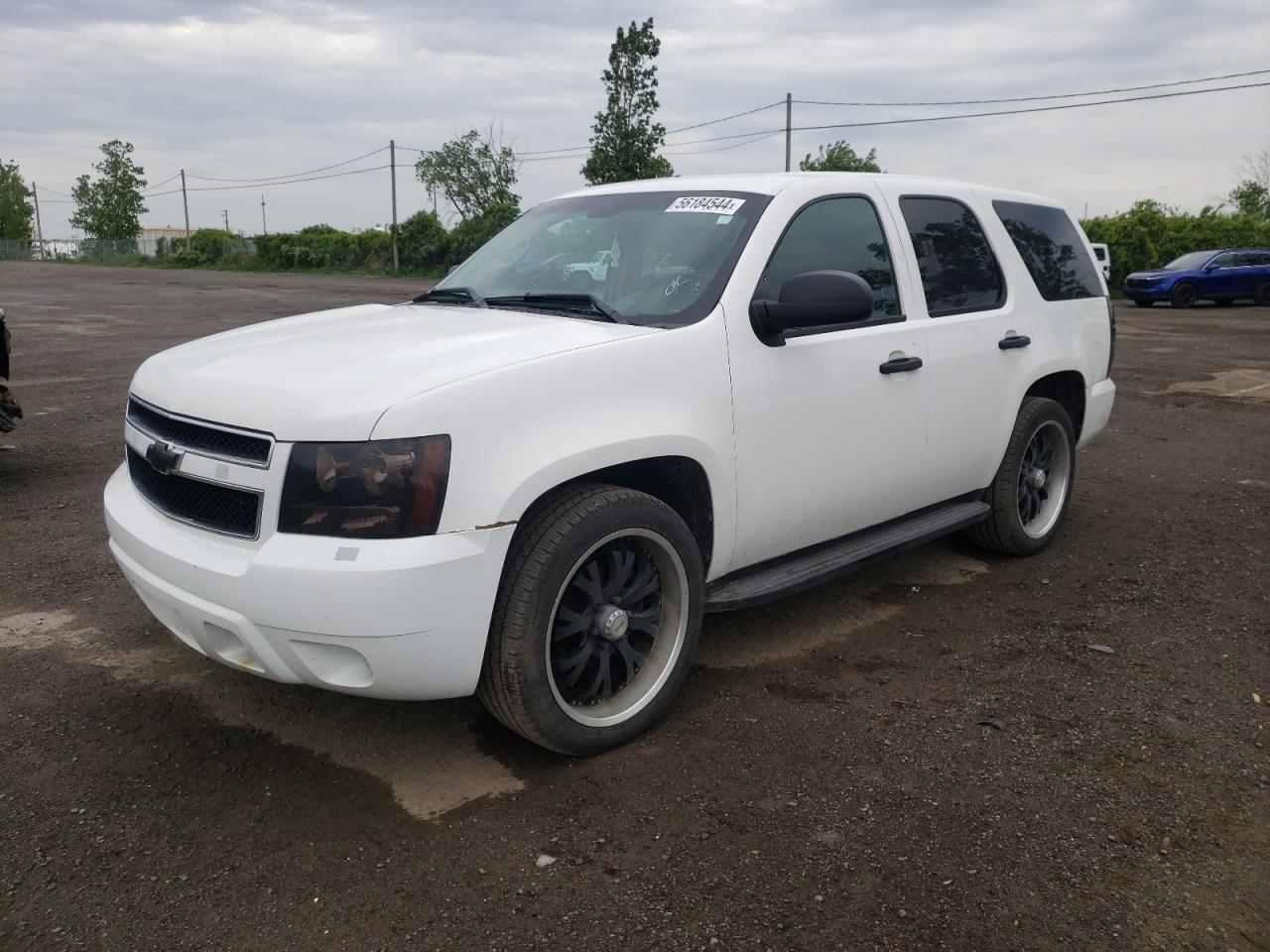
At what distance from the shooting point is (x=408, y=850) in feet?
9.42

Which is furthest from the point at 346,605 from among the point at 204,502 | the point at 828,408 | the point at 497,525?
the point at 828,408

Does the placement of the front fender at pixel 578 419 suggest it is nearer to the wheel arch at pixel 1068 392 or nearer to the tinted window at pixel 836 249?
the tinted window at pixel 836 249

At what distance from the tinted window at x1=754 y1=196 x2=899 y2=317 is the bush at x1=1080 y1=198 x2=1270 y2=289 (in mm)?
29232

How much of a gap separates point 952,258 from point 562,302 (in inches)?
75.1

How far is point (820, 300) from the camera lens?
350 cm

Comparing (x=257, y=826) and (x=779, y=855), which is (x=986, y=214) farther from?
(x=257, y=826)

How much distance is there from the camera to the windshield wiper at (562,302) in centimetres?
363

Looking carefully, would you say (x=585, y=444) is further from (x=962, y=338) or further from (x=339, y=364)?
(x=962, y=338)

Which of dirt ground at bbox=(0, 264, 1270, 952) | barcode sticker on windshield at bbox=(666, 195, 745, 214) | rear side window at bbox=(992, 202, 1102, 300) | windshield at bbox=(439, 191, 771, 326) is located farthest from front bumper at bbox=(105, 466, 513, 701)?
rear side window at bbox=(992, 202, 1102, 300)

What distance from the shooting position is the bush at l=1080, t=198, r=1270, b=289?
3058 centimetres

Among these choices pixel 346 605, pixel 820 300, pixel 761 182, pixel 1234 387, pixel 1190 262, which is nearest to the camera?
pixel 346 605

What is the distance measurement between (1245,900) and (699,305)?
7.53ft

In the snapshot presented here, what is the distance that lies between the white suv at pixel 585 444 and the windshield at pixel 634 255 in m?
0.01

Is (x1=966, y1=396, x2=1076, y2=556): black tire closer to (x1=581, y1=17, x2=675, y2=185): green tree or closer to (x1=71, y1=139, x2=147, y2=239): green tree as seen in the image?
(x1=581, y1=17, x2=675, y2=185): green tree
